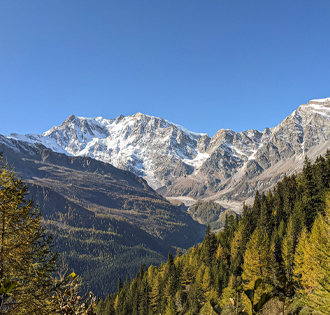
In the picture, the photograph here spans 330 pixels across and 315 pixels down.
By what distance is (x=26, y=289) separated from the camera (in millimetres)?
14414

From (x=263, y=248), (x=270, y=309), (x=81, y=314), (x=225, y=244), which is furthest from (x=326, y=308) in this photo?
(x=225, y=244)

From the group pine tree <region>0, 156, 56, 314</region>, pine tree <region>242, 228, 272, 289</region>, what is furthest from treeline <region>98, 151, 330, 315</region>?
pine tree <region>0, 156, 56, 314</region>

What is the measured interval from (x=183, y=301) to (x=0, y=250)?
7537 centimetres

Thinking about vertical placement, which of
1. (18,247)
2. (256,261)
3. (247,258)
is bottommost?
(256,261)

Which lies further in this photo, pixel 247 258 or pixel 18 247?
pixel 247 258

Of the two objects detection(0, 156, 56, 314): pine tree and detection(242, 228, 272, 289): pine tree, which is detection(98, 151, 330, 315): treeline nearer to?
detection(242, 228, 272, 289): pine tree

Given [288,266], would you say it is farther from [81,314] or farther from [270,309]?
[81,314]

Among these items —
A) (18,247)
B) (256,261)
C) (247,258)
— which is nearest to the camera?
(18,247)

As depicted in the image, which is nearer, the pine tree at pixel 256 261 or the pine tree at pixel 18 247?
the pine tree at pixel 18 247

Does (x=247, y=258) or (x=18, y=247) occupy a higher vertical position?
(x=18, y=247)

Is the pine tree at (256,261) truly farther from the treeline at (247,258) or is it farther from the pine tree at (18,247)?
the pine tree at (18,247)

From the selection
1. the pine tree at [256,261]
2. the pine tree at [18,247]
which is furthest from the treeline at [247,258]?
the pine tree at [18,247]

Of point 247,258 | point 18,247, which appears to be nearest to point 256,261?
point 247,258

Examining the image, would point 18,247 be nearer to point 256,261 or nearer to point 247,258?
point 256,261
